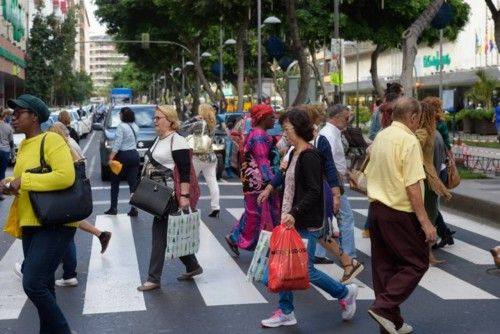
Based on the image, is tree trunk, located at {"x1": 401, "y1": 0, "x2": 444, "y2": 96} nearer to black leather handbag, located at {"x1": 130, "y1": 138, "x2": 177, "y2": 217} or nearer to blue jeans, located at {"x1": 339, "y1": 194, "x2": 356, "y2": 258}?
blue jeans, located at {"x1": 339, "y1": 194, "x2": 356, "y2": 258}

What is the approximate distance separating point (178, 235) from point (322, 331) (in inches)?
79.8

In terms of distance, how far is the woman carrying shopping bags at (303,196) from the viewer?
6.84 metres

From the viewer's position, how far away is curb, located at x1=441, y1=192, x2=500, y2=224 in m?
13.5

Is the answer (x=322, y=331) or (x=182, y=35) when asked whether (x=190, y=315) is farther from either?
(x=182, y=35)

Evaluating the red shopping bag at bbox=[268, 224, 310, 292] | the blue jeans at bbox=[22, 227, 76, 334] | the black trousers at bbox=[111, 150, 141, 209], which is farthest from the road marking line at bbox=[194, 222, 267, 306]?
the black trousers at bbox=[111, 150, 141, 209]

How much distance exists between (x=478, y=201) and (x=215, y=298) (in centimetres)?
694

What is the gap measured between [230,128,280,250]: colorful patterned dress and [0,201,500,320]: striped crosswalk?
37 cm

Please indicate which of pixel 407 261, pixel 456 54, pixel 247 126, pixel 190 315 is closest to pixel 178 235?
pixel 190 315

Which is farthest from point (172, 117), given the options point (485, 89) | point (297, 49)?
point (485, 89)

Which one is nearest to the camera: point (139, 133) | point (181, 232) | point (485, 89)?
point (181, 232)

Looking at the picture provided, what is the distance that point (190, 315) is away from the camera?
7.57 m

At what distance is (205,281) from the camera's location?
356 inches

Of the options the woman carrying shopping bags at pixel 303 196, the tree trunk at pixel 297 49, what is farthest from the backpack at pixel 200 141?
the tree trunk at pixel 297 49

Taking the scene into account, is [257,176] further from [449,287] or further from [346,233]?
[449,287]
